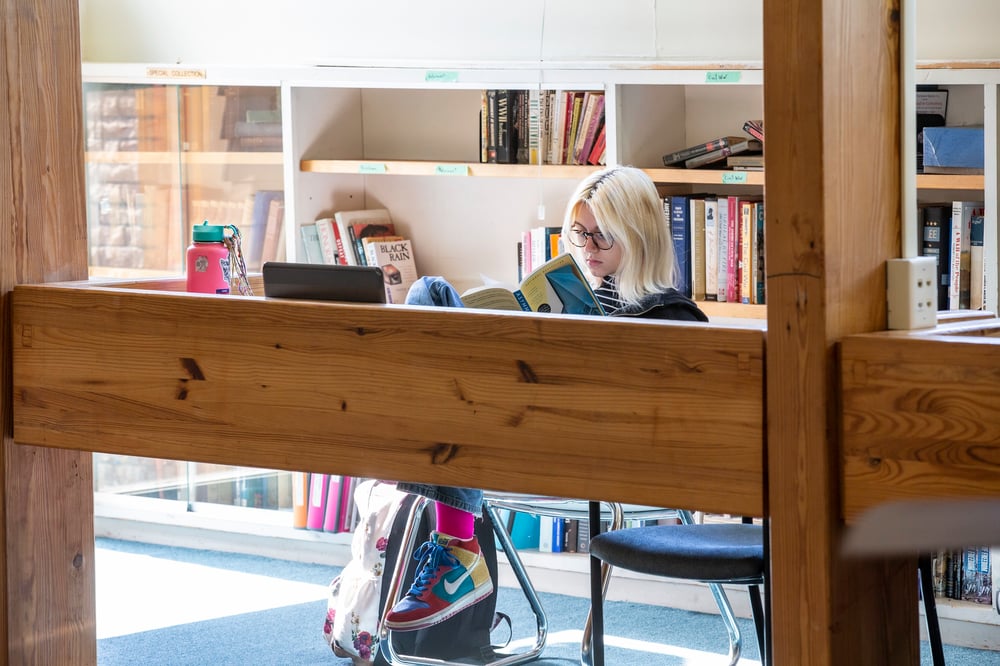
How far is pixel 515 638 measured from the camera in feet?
10.3

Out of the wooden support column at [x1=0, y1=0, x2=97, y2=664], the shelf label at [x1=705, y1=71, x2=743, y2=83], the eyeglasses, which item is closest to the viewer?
the wooden support column at [x1=0, y1=0, x2=97, y2=664]

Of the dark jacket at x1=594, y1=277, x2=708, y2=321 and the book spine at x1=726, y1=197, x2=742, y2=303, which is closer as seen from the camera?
the dark jacket at x1=594, y1=277, x2=708, y2=321

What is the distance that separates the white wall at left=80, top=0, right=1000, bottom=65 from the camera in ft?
10.6

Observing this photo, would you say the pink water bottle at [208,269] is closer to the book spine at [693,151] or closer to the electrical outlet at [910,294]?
the electrical outlet at [910,294]

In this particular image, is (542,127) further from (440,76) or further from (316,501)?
(316,501)

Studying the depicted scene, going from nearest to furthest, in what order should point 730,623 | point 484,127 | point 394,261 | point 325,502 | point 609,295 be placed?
point 730,623, point 609,295, point 484,127, point 325,502, point 394,261

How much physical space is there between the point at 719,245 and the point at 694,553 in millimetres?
1395

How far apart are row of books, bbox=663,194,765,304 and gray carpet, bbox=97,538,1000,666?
889 millimetres

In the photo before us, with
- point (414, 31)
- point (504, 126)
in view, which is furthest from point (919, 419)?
point (414, 31)

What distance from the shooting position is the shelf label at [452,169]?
11.8 ft

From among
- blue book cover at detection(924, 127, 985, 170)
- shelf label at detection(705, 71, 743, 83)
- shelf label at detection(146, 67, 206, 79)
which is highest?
shelf label at detection(146, 67, 206, 79)

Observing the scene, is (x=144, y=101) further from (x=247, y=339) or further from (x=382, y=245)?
(x=247, y=339)

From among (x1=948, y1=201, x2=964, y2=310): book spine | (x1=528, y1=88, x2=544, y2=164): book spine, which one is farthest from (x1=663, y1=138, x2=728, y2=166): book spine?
(x1=948, y1=201, x2=964, y2=310): book spine

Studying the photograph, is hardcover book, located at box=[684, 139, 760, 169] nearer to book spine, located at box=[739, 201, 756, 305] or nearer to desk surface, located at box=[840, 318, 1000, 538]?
book spine, located at box=[739, 201, 756, 305]
